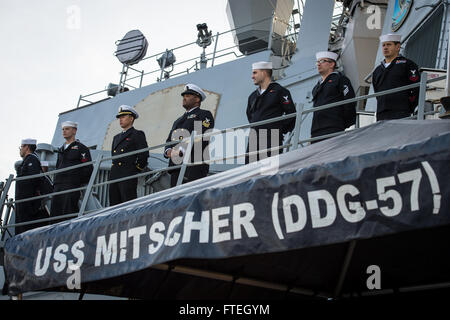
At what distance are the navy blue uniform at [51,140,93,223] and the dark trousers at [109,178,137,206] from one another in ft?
2.29

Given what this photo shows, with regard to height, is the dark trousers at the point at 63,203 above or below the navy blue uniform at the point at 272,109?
below

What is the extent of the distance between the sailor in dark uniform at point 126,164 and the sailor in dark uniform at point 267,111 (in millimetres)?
1376

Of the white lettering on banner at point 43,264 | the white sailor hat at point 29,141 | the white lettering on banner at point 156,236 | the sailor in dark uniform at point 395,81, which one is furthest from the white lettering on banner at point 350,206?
the white sailor hat at point 29,141

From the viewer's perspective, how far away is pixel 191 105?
23.8ft

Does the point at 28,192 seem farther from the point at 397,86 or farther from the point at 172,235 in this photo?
the point at 397,86

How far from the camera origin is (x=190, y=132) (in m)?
7.04

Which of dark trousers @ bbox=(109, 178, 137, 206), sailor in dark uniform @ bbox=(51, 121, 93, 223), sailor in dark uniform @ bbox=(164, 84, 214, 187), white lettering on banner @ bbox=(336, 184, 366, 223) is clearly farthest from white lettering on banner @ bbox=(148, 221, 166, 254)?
sailor in dark uniform @ bbox=(51, 121, 93, 223)

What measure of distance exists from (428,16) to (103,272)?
5.15 metres

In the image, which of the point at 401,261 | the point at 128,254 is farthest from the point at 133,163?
the point at 401,261

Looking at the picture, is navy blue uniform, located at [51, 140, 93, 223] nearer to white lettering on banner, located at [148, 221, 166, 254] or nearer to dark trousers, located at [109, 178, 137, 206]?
dark trousers, located at [109, 178, 137, 206]

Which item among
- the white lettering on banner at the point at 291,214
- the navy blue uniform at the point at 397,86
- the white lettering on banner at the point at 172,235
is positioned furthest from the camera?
the navy blue uniform at the point at 397,86

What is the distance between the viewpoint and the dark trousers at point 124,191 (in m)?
7.09

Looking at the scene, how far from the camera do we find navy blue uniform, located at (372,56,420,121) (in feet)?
19.0

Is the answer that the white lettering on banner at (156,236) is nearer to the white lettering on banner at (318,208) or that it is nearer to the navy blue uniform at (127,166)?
the white lettering on banner at (318,208)
